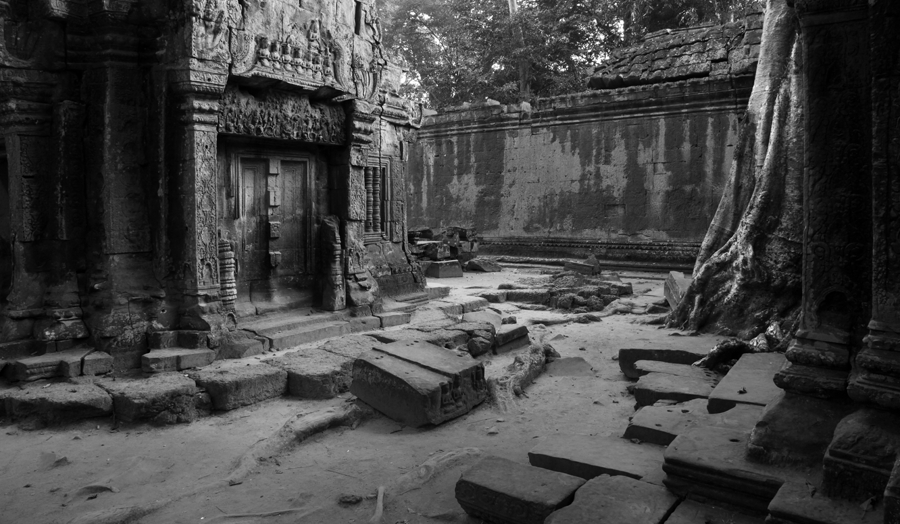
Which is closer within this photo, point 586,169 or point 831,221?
point 831,221

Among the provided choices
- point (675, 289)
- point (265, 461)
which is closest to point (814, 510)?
point (265, 461)

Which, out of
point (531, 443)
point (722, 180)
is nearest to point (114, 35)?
point (531, 443)

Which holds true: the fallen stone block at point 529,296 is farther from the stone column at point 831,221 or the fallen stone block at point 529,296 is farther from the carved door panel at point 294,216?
the stone column at point 831,221

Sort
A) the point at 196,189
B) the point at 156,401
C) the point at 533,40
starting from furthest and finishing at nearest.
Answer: the point at 533,40
the point at 196,189
the point at 156,401

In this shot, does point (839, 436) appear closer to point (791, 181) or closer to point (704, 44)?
point (791, 181)

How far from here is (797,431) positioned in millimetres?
2801

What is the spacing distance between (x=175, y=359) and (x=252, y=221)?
1.82 metres

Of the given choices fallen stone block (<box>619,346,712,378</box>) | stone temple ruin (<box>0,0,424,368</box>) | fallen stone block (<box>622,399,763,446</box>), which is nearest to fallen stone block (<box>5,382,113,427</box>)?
stone temple ruin (<box>0,0,424,368</box>)

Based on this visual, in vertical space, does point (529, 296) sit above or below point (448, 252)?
below

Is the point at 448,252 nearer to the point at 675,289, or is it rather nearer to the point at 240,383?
the point at 675,289

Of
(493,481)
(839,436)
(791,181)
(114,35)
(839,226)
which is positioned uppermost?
(114,35)

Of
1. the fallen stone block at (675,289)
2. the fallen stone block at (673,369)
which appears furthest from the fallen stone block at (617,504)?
the fallen stone block at (675,289)

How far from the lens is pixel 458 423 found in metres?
4.60

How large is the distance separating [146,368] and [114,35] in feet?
9.37
